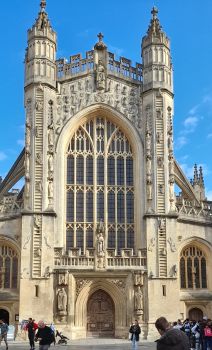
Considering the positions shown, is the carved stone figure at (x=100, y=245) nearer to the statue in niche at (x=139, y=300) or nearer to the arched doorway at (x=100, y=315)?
the arched doorway at (x=100, y=315)

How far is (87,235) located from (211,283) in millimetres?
8320

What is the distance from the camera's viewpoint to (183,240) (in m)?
34.2

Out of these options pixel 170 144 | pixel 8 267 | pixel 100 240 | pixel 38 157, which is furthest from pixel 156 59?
pixel 8 267

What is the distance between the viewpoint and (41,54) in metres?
35.0

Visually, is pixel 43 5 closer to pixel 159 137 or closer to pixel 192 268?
pixel 159 137

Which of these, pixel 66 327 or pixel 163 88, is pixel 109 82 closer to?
pixel 163 88

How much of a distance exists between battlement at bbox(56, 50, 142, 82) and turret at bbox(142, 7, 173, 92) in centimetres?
85

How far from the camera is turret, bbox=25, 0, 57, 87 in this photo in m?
34.7

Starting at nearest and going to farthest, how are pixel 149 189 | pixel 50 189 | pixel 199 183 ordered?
1. pixel 50 189
2. pixel 149 189
3. pixel 199 183

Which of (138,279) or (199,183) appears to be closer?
(138,279)

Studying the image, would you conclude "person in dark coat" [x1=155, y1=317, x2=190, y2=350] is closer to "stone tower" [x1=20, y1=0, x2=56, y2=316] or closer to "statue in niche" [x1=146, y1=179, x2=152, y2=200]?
"stone tower" [x1=20, y1=0, x2=56, y2=316]

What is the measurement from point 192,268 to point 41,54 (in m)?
16.5

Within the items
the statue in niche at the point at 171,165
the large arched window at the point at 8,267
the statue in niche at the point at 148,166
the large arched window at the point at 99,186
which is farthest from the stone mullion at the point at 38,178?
the statue in niche at the point at 171,165

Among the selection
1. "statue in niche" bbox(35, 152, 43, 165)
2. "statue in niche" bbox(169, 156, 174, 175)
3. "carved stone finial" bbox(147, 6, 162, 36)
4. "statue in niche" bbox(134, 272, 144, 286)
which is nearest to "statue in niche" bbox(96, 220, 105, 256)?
"statue in niche" bbox(134, 272, 144, 286)
